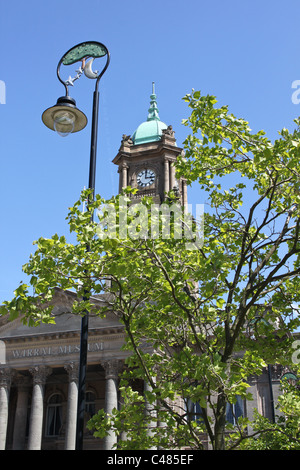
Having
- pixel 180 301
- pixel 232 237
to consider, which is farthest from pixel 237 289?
pixel 180 301

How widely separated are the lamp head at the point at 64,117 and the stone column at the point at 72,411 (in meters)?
28.9

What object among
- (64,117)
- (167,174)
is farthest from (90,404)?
(64,117)

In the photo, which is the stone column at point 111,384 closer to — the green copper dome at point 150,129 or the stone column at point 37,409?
the stone column at point 37,409

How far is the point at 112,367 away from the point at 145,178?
24956mm

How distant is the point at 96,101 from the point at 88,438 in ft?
116

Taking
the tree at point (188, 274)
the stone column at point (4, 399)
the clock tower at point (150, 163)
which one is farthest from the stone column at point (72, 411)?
the tree at point (188, 274)

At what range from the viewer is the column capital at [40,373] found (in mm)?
40281

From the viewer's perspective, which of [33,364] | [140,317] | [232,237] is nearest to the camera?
[140,317]

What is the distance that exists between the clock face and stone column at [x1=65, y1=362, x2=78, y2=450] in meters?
24.0

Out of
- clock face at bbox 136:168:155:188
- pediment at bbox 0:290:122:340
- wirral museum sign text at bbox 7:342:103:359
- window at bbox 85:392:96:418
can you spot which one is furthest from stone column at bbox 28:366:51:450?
clock face at bbox 136:168:155:188

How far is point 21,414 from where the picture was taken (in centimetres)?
4188

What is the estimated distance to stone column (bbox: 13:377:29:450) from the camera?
40.5 meters

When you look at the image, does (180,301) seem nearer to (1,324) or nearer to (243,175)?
(243,175)

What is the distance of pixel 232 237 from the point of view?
12477mm
